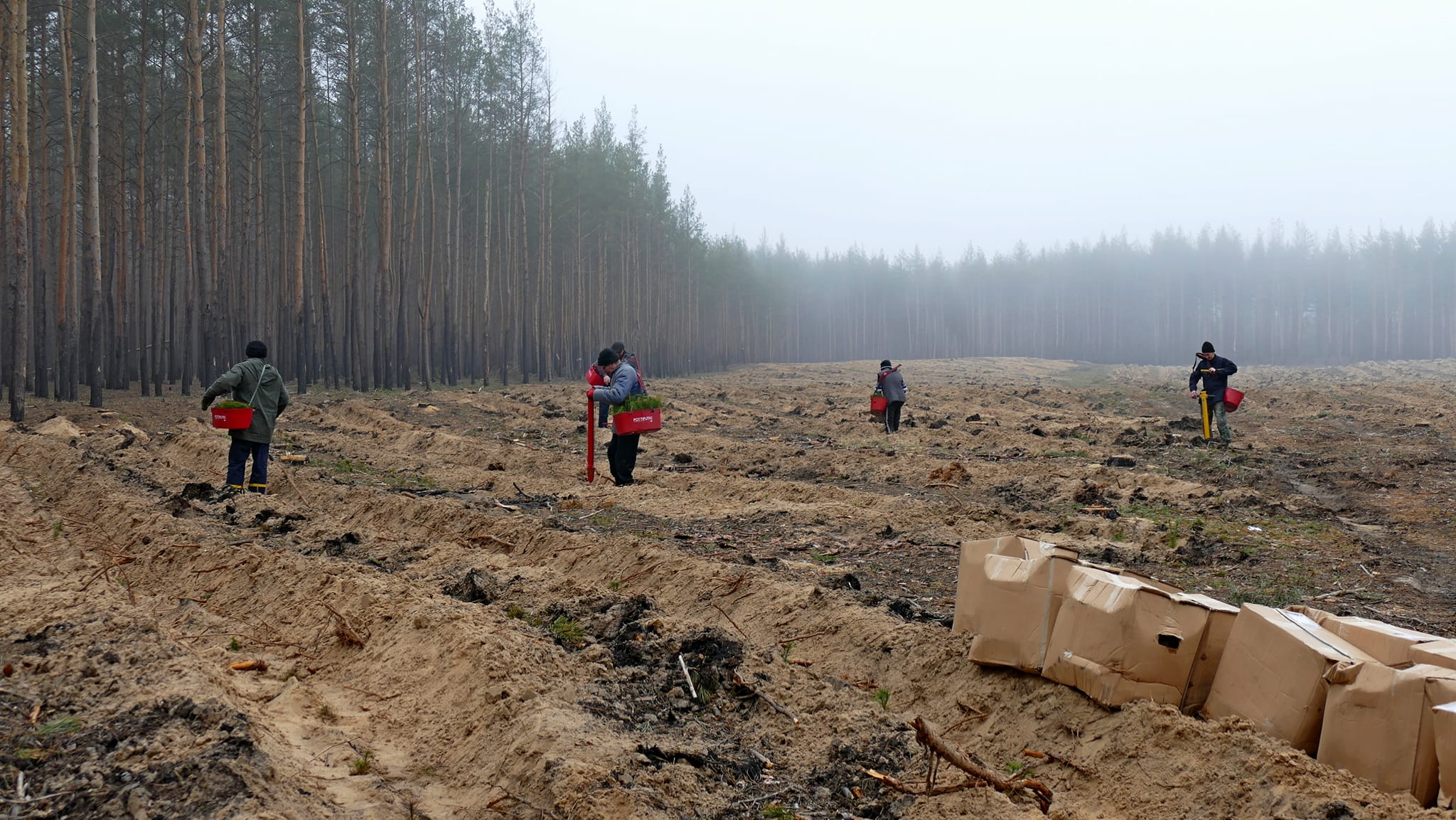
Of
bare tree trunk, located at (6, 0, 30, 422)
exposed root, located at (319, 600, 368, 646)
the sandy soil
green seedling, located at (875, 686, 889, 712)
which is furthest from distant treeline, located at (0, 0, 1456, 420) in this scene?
green seedling, located at (875, 686, 889, 712)

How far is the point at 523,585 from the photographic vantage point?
22.8ft

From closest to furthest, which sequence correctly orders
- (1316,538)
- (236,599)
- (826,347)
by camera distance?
(236,599) < (1316,538) < (826,347)

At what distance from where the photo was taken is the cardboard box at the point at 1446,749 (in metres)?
3.34

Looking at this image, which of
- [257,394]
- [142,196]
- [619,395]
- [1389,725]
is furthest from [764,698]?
[142,196]

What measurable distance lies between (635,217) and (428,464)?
162 feet

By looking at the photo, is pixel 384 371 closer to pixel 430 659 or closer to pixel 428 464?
pixel 428 464

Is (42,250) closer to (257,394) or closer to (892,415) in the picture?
(257,394)

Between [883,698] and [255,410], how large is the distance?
8.20 m

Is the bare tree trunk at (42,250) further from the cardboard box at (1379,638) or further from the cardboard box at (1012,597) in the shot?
the cardboard box at (1379,638)

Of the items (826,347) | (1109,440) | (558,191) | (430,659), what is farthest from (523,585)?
(826,347)

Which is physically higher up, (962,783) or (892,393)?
(892,393)

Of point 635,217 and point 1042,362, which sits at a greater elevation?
point 635,217

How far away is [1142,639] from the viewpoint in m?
4.33

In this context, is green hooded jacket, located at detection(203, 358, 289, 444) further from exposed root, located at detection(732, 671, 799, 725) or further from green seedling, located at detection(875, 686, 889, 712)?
green seedling, located at detection(875, 686, 889, 712)
